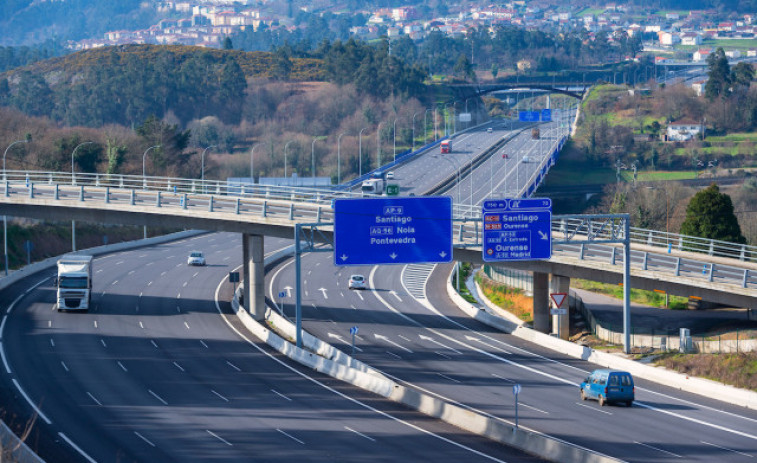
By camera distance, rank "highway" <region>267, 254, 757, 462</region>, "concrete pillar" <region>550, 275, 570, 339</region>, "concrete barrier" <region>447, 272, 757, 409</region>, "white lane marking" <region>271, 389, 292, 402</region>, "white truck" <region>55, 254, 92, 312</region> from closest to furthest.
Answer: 1. "highway" <region>267, 254, 757, 462</region>
2. "concrete barrier" <region>447, 272, 757, 409</region>
3. "white lane marking" <region>271, 389, 292, 402</region>
4. "concrete pillar" <region>550, 275, 570, 339</region>
5. "white truck" <region>55, 254, 92, 312</region>

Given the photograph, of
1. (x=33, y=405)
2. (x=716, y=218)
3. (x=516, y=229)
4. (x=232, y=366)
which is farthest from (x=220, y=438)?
(x=716, y=218)

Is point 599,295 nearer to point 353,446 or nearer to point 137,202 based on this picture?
point 137,202

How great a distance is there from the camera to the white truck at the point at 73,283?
2408 inches

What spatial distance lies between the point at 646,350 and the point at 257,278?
23.0 metres

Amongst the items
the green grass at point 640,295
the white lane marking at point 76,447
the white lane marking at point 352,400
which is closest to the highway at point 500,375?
the white lane marking at point 352,400

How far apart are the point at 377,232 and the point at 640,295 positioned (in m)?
27.8

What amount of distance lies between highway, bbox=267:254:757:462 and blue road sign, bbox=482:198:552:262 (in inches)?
209

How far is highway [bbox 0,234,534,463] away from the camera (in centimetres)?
3319

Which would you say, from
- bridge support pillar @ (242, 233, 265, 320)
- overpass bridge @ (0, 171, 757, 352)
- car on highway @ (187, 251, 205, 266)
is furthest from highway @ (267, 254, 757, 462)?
car on highway @ (187, 251, 205, 266)

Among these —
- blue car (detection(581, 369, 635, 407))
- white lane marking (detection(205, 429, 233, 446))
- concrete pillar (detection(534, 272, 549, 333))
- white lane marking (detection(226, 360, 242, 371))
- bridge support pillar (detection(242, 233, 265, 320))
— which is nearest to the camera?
white lane marking (detection(205, 429, 233, 446))

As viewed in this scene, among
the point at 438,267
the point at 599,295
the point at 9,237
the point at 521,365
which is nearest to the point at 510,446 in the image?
the point at 521,365

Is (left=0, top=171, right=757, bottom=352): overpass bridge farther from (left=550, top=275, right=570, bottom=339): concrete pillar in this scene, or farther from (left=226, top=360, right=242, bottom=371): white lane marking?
(left=226, top=360, right=242, bottom=371): white lane marking

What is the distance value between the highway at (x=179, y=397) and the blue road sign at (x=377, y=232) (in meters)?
6.00

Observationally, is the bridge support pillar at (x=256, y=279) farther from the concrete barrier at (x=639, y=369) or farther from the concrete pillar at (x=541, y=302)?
the concrete pillar at (x=541, y=302)
